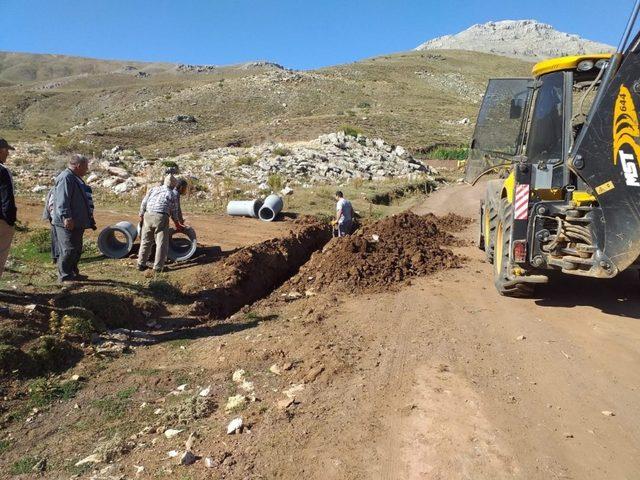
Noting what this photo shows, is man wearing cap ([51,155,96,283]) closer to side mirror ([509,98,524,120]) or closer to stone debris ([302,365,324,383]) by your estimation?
stone debris ([302,365,324,383])

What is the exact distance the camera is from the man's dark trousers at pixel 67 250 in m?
6.65

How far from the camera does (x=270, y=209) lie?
1338 centimetres

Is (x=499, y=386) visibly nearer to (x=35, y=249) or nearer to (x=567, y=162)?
(x=567, y=162)

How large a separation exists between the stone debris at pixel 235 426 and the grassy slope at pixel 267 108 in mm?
28197

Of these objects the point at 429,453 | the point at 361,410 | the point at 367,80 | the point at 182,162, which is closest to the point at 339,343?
the point at 361,410

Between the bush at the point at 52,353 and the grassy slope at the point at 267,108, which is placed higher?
the grassy slope at the point at 267,108

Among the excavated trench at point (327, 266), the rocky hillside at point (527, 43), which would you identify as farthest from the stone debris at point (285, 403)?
the rocky hillside at point (527, 43)

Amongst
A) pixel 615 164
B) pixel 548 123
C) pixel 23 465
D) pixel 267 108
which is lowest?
pixel 23 465

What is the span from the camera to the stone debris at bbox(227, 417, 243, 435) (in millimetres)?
3738

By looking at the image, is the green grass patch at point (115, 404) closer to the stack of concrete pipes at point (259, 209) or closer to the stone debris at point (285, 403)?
the stone debris at point (285, 403)

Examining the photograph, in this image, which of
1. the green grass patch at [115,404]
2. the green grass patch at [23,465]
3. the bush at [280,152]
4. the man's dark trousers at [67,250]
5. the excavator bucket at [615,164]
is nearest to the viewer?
the green grass patch at [23,465]

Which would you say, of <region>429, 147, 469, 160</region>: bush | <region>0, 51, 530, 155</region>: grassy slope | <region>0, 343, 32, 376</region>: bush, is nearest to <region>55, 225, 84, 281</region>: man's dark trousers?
<region>0, 343, 32, 376</region>: bush

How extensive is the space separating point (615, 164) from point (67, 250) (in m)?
6.46

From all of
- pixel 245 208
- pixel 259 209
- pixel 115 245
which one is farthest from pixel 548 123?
pixel 245 208
